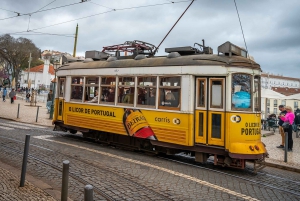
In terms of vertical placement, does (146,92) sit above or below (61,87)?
below

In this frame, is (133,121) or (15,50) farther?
(15,50)

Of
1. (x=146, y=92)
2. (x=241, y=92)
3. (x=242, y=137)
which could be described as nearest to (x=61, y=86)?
(x=146, y=92)

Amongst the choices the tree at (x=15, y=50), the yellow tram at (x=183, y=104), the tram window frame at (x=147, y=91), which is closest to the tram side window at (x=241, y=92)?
the yellow tram at (x=183, y=104)

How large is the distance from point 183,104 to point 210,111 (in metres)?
0.76

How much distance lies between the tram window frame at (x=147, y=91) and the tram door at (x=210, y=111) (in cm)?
136

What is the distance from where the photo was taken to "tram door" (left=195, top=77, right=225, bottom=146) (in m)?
6.73

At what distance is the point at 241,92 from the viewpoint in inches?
267

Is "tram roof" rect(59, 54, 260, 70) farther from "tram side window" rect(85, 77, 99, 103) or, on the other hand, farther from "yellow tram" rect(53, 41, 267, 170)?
"tram side window" rect(85, 77, 99, 103)

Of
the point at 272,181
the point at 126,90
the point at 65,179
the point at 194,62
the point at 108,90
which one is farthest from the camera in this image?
the point at 108,90

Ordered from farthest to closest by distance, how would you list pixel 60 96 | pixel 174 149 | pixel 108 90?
pixel 60 96 < pixel 108 90 < pixel 174 149

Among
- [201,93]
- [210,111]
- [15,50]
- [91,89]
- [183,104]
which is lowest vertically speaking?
Answer: [210,111]

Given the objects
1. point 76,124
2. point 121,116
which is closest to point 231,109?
point 121,116

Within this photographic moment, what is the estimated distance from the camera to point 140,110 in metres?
7.99

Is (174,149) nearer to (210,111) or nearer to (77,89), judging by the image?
(210,111)
